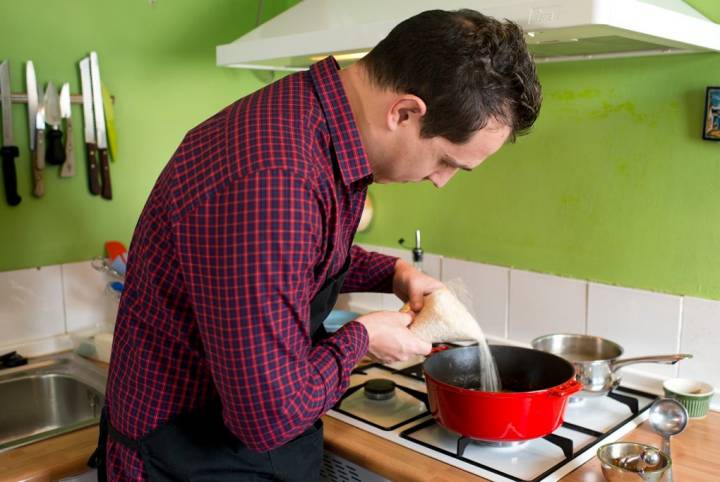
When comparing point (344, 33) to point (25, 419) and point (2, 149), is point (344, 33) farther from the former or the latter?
point (25, 419)

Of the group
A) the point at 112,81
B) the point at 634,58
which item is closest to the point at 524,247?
the point at 634,58

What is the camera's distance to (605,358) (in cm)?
148

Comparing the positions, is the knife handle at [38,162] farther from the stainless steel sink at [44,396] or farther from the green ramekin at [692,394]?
the green ramekin at [692,394]

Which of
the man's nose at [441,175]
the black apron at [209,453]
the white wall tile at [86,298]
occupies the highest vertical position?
the man's nose at [441,175]

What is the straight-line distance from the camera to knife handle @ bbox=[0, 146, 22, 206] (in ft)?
5.31

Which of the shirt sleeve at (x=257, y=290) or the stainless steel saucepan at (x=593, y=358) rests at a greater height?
the shirt sleeve at (x=257, y=290)

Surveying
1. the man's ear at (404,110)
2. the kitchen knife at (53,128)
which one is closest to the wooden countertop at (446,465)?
the man's ear at (404,110)

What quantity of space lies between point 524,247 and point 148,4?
1137 mm

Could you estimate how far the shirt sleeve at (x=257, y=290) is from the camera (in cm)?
80

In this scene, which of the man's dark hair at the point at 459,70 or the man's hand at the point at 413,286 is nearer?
the man's dark hair at the point at 459,70

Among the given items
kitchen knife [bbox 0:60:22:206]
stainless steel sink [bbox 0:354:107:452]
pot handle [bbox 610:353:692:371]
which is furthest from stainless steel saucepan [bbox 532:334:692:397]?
kitchen knife [bbox 0:60:22:206]

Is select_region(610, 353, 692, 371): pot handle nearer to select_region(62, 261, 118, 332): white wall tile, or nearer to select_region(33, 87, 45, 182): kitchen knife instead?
Result: select_region(62, 261, 118, 332): white wall tile

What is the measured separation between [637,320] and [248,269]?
104 cm

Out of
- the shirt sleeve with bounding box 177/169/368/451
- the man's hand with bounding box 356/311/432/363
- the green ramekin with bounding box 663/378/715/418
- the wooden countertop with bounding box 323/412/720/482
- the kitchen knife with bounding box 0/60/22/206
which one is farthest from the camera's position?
the kitchen knife with bounding box 0/60/22/206
